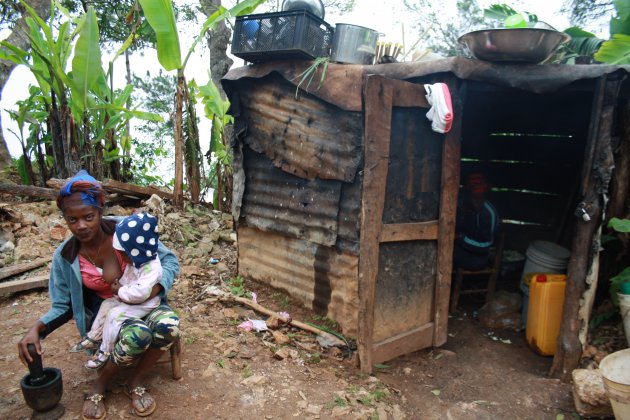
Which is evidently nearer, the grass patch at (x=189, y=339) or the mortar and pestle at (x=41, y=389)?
the mortar and pestle at (x=41, y=389)

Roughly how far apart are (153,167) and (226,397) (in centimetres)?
857

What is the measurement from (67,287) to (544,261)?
417 cm

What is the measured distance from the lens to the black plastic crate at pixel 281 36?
12.0ft

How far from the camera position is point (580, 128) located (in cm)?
497

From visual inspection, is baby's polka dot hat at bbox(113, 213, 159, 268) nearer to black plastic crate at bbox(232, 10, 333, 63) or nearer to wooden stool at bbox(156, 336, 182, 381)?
wooden stool at bbox(156, 336, 182, 381)

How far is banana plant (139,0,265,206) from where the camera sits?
15.4 ft

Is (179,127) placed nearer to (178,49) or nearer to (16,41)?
(178,49)

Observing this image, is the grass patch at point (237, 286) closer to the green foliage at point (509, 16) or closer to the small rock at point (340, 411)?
the small rock at point (340, 411)

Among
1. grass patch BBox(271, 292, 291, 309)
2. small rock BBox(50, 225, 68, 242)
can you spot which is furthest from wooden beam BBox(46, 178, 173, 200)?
grass patch BBox(271, 292, 291, 309)

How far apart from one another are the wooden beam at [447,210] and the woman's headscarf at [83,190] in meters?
2.62

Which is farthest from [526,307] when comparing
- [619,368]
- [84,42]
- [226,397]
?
[84,42]

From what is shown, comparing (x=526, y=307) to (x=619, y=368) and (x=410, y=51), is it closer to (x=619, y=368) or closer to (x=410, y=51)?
(x=619, y=368)

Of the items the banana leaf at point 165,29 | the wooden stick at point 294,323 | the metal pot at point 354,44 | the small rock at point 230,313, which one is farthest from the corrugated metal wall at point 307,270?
the banana leaf at point 165,29

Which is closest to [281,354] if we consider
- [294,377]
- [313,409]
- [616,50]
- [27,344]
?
[294,377]
